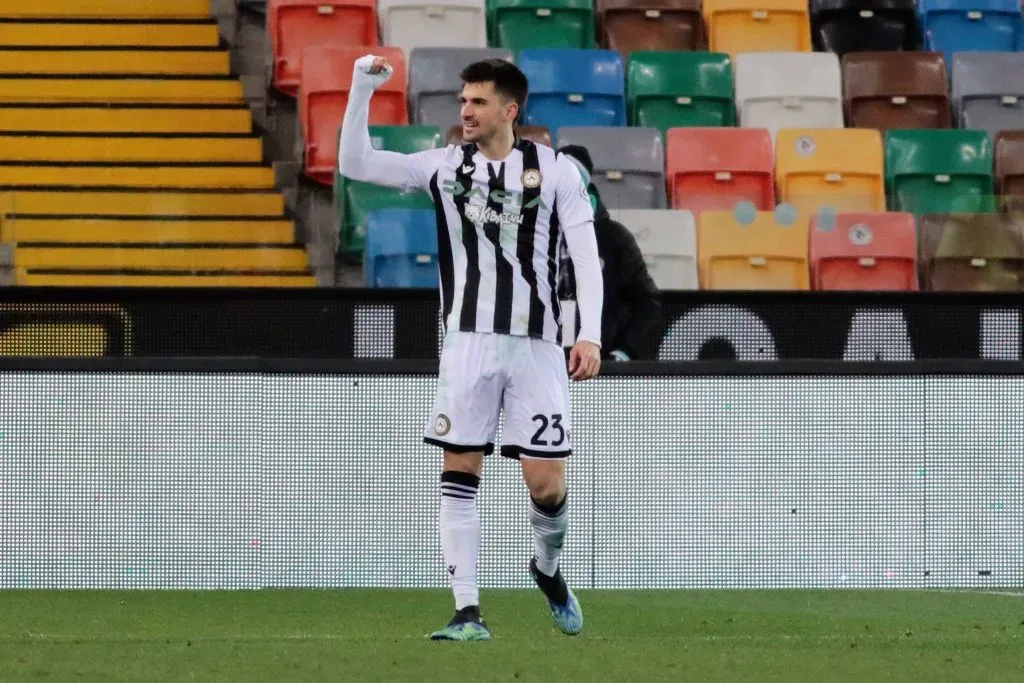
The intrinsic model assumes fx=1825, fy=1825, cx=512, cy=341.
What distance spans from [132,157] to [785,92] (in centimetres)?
395

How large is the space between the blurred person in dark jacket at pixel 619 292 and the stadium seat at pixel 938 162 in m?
2.81

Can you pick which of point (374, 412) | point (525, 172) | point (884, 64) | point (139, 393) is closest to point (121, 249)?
point (139, 393)

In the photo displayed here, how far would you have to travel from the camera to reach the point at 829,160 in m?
10.0

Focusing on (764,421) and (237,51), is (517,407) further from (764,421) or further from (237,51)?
(237,51)

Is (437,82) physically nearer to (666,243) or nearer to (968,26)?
(666,243)

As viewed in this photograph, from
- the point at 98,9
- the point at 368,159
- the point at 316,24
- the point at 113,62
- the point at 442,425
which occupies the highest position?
the point at 98,9

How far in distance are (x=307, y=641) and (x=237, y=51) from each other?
24.1 ft

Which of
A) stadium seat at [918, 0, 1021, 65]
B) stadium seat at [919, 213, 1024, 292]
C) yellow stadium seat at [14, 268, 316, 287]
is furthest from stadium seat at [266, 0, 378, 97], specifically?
stadium seat at [919, 213, 1024, 292]

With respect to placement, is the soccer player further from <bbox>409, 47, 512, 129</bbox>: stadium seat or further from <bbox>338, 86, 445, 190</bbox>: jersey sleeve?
<bbox>409, 47, 512, 129</bbox>: stadium seat

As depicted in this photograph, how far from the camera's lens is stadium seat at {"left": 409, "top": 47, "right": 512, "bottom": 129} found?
1045 centimetres

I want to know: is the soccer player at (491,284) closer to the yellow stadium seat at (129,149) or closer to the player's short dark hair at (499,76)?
the player's short dark hair at (499,76)

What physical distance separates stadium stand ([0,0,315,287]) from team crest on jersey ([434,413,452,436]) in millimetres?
2659

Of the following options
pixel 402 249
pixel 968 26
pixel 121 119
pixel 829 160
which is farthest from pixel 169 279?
pixel 968 26

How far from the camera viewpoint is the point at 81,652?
185 inches
